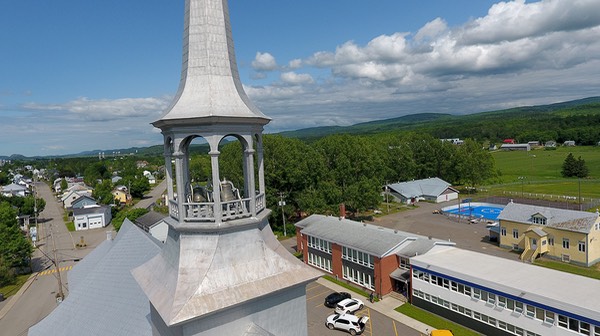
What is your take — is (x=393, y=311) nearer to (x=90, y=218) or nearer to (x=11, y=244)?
(x=11, y=244)

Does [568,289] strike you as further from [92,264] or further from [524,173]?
[524,173]

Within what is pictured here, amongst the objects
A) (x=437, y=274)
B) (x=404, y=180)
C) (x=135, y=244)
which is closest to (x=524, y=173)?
(x=404, y=180)

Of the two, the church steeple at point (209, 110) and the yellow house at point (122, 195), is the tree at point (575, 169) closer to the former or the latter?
the church steeple at point (209, 110)

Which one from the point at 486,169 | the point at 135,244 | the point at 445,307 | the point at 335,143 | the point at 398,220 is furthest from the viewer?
the point at 486,169

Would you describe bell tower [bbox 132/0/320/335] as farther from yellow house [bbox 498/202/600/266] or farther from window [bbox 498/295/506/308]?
yellow house [bbox 498/202/600/266]

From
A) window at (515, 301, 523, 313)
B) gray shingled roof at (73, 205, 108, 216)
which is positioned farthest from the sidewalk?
gray shingled roof at (73, 205, 108, 216)
